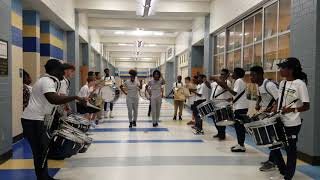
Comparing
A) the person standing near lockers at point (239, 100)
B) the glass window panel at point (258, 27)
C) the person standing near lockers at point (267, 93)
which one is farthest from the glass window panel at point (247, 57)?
the person standing near lockers at point (267, 93)

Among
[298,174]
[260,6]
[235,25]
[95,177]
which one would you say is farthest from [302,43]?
[235,25]

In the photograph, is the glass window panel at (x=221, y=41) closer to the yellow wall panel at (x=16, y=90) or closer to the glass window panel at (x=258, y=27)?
the glass window panel at (x=258, y=27)

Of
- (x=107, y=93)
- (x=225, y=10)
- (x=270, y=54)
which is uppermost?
(x=225, y=10)

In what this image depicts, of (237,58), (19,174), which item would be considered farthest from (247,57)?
Answer: (19,174)

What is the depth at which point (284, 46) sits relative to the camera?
21.1 feet

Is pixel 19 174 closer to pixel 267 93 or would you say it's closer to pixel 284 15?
pixel 267 93

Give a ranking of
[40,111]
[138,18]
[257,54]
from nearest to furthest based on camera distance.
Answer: [40,111] → [257,54] → [138,18]

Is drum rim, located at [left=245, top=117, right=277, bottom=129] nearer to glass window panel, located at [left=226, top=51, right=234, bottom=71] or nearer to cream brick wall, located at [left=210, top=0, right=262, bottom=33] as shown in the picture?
cream brick wall, located at [left=210, top=0, right=262, bottom=33]

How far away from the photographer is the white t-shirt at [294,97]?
3.67 metres

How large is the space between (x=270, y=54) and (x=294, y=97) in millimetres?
3615

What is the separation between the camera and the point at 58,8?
8727 millimetres

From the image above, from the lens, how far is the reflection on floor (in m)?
4.35

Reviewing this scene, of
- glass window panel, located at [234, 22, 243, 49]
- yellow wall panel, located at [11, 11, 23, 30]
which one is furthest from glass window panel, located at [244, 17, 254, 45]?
yellow wall panel, located at [11, 11, 23, 30]

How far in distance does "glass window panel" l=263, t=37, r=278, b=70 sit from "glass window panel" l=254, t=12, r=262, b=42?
1.59 ft
